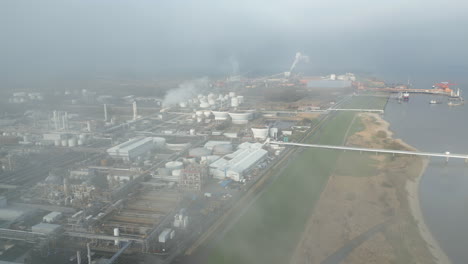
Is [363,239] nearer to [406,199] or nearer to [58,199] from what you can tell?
[406,199]

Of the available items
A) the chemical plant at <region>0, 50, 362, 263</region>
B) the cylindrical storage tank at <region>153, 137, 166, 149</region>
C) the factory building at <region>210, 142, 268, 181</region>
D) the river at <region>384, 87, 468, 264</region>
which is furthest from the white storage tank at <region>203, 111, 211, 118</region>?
the river at <region>384, 87, 468, 264</region>

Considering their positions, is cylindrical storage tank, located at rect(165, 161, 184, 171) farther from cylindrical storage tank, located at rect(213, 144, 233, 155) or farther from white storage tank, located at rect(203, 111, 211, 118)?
white storage tank, located at rect(203, 111, 211, 118)

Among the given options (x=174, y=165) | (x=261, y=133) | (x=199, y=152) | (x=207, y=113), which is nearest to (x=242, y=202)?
(x=174, y=165)

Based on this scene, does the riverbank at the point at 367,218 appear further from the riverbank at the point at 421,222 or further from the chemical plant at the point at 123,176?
the chemical plant at the point at 123,176

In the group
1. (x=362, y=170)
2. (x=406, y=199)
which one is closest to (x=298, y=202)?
(x=406, y=199)

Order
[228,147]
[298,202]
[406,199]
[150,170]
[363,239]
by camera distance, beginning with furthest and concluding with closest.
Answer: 1. [228,147]
2. [150,170]
3. [406,199]
4. [298,202]
5. [363,239]
